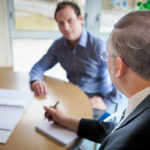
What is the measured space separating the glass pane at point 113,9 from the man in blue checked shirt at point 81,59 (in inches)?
47.9

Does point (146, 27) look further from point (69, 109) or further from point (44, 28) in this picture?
point (44, 28)

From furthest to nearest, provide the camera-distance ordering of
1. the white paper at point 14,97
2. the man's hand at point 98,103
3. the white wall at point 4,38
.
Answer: the white wall at point 4,38, the man's hand at point 98,103, the white paper at point 14,97

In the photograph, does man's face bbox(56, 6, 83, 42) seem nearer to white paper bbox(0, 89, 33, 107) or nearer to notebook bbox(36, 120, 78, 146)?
white paper bbox(0, 89, 33, 107)

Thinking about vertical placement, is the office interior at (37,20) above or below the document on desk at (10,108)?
above

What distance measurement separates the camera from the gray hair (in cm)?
61

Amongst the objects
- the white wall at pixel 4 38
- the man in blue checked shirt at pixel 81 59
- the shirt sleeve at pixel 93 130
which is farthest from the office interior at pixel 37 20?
the shirt sleeve at pixel 93 130

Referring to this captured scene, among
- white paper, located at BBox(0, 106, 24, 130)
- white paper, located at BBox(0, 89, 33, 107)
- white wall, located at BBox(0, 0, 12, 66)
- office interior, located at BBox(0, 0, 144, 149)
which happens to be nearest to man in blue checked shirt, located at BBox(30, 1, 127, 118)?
white paper, located at BBox(0, 89, 33, 107)

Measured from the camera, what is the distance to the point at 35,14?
2955 millimetres

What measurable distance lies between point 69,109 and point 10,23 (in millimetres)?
2209

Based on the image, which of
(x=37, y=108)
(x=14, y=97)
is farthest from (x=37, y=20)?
(x=37, y=108)

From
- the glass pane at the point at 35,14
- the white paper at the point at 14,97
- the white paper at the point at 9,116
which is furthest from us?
the glass pane at the point at 35,14

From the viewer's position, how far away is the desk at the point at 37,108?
85cm

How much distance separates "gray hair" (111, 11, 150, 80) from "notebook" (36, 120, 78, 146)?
1.44 ft

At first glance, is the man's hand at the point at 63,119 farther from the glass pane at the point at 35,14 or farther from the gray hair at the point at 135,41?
the glass pane at the point at 35,14
